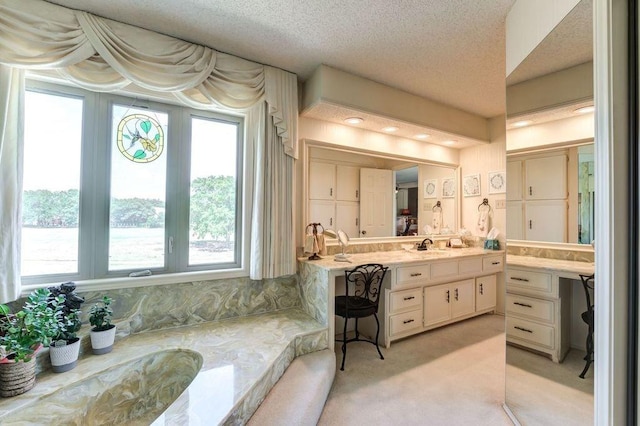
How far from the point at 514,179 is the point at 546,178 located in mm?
211

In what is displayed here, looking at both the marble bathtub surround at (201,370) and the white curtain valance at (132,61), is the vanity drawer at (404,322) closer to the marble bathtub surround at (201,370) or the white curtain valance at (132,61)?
the marble bathtub surround at (201,370)

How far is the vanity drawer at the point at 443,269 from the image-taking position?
2.89 metres

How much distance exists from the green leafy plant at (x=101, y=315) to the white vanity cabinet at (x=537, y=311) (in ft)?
9.14

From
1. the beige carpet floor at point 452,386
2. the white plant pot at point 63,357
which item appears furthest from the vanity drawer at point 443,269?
the white plant pot at point 63,357

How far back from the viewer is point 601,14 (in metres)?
0.99

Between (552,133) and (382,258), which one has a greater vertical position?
(552,133)

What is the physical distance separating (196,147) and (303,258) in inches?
58.1

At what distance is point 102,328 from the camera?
1.83 meters

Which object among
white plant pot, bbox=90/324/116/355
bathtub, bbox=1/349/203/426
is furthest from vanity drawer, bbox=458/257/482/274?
white plant pot, bbox=90/324/116/355

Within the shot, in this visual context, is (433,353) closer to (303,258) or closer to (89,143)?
(303,258)

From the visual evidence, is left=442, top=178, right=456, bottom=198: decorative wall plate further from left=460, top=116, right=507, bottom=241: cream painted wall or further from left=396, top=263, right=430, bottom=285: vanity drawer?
left=396, top=263, right=430, bottom=285: vanity drawer

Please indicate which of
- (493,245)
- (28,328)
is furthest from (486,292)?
(28,328)

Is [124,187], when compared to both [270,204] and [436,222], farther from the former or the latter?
[436,222]

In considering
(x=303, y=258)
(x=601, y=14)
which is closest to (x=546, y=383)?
(x=601, y=14)
